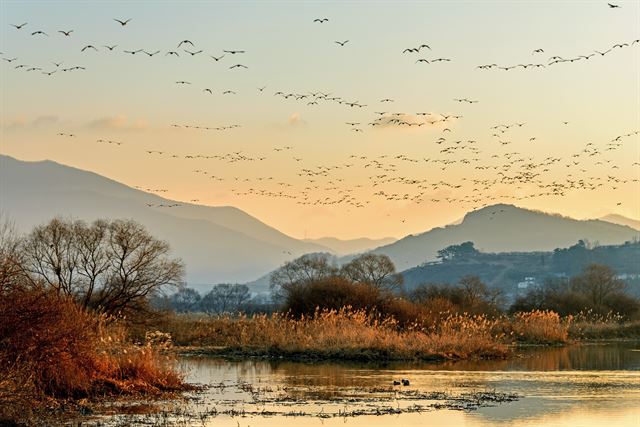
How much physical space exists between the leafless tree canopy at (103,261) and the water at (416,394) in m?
15.6

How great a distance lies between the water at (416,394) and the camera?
26422 millimetres

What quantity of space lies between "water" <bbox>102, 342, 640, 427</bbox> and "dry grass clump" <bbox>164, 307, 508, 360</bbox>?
2.29m

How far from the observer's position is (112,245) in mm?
67125

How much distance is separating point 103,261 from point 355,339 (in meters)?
23.0

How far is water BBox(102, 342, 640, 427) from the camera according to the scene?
86.7 ft

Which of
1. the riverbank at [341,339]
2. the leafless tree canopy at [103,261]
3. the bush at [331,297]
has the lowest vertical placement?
the riverbank at [341,339]

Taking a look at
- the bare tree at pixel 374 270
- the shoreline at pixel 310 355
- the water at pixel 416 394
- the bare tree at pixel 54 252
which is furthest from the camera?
the bare tree at pixel 374 270

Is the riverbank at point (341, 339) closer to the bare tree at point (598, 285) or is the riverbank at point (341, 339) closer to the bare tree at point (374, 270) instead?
the bare tree at point (598, 285)

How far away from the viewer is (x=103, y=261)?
65750 mm

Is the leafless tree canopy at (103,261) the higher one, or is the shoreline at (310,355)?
the leafless tree canopy at (103,261)

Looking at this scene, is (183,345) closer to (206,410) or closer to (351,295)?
(351,295)

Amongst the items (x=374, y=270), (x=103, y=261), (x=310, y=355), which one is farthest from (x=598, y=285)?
(x=310, y=355)

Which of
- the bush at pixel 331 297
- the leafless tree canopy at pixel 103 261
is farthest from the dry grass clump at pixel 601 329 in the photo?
the leafless tree canopy at pixel 103 261

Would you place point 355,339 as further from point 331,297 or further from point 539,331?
point 539,331
